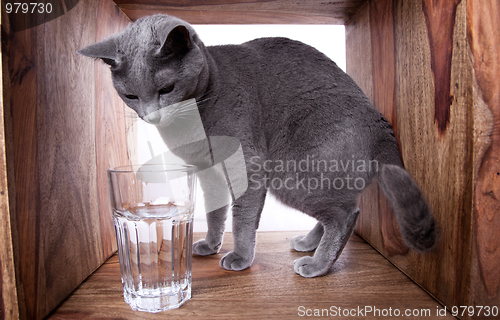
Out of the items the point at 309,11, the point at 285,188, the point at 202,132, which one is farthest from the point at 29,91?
the point at 309,11

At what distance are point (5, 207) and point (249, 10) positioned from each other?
2.60ft

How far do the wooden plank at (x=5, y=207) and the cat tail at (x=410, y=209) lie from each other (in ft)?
2.41

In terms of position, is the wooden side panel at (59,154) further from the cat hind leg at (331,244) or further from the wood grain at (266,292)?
the cat hind leg at (331,244)

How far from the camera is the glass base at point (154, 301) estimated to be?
2.23 ft

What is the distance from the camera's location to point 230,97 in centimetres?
93

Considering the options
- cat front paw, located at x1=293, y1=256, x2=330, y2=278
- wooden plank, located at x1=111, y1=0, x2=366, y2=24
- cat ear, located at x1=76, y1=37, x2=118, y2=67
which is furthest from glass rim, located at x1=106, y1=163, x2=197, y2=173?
wooden plank, located at x1=111, y1=0, x2=366, y2=24

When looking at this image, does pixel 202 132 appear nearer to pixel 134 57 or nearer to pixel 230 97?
pixel 230 97

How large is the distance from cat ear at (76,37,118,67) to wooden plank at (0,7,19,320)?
0.21 metres

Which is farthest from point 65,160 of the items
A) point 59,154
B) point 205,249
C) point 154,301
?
point 205,249

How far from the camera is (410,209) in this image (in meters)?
0.72

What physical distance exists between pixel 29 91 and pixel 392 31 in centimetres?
81

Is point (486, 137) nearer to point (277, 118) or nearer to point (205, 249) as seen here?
point (277, 118)

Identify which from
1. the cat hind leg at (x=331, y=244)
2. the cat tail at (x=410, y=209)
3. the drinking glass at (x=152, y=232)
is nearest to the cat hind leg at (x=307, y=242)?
the cat hind leg at (x=331, y=244)

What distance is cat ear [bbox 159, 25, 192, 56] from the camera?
774 millimetres
